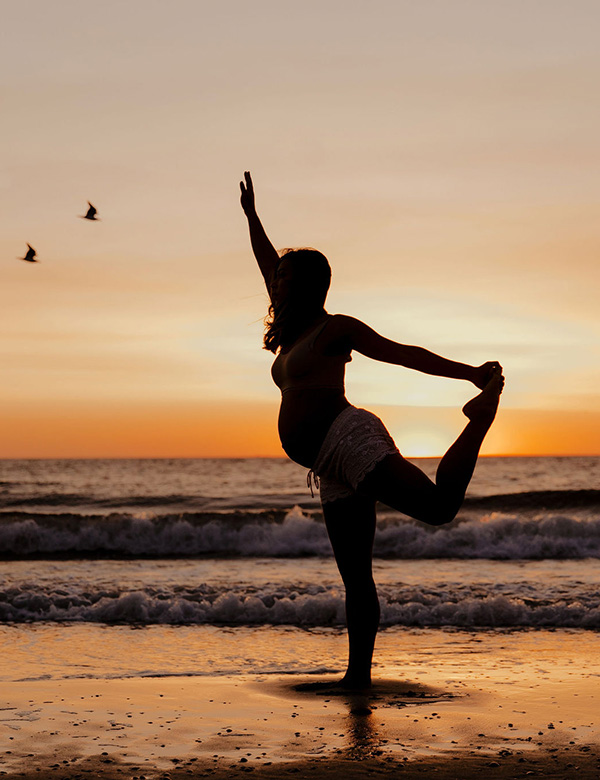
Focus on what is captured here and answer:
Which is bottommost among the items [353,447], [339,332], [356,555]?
[356,555]

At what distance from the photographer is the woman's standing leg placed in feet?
14.9

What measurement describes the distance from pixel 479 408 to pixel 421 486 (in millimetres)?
454

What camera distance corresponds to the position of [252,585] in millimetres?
11508

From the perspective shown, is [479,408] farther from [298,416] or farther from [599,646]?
[599,646]

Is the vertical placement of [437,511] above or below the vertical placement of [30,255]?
below

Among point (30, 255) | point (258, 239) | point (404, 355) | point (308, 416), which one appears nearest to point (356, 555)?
point (308, 416)

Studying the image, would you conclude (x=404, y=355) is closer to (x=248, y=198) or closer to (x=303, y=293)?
(x=303, y=293)

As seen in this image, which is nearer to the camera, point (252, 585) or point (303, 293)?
point (303, 293)

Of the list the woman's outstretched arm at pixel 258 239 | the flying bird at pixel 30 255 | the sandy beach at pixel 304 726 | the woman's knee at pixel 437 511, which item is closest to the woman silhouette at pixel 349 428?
the woman's knee at pixel 437 511

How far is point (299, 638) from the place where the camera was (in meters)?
8.39

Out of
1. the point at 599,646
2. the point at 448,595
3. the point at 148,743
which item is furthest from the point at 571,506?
the point at 148,743

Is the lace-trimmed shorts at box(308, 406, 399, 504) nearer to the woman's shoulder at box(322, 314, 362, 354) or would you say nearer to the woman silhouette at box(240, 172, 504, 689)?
the woman silhouette at box(240, 172, 504, 689)

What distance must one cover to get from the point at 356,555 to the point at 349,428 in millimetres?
689

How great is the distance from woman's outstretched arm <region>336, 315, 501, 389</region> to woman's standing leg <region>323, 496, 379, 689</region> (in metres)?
0.76
